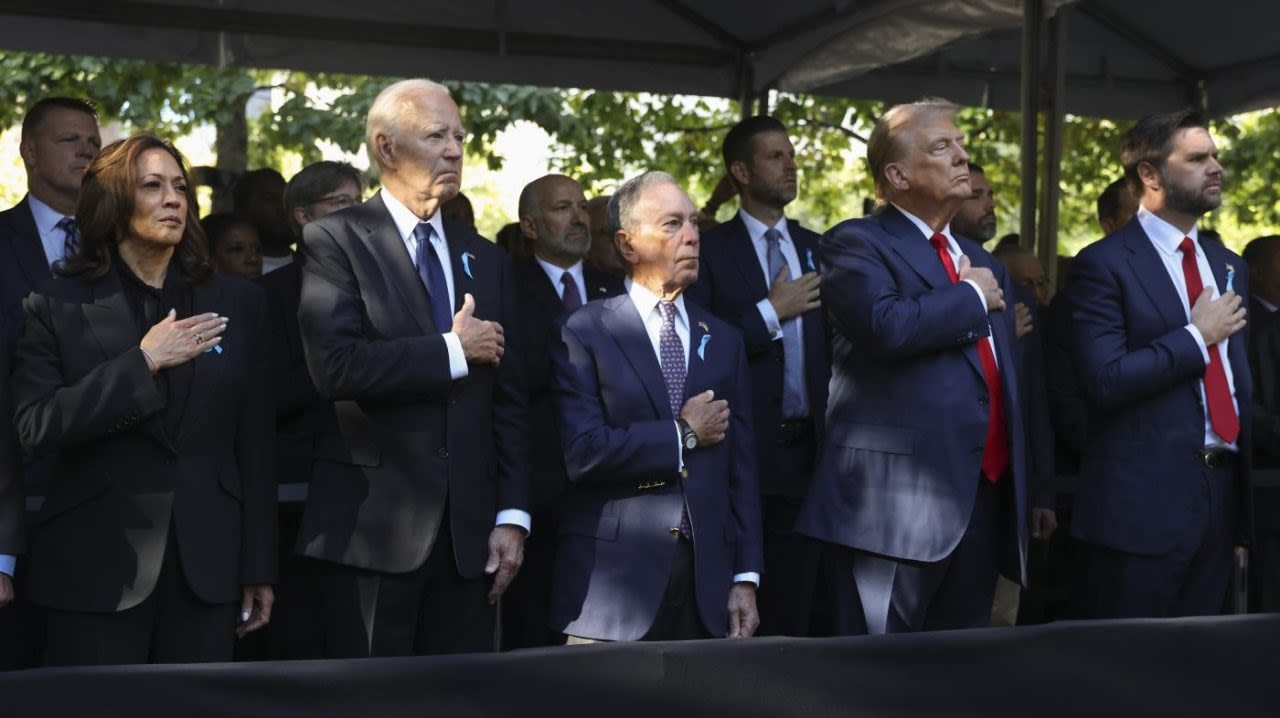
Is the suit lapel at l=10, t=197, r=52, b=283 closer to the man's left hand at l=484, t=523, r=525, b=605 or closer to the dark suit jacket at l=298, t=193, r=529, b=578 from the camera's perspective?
the dark suit jacket at l=298, t=193, r=529, b=578

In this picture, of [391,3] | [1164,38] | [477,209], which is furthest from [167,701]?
[477,209]

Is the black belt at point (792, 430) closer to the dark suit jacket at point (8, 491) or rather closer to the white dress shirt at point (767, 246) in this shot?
the white dress shirt at point (767, 246)

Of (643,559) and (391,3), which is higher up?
(391,3)

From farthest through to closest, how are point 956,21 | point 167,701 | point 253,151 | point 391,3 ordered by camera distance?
point 253,151, point 391,3, point 956,21, point 167,701

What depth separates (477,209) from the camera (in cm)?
3397

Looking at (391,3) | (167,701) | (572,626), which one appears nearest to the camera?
(167,701)

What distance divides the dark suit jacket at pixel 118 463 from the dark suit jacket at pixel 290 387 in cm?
86

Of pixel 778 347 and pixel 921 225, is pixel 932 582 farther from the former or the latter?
pixel 778 347

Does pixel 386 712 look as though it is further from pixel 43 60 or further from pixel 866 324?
pixel 43 60

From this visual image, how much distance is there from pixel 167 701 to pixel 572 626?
6.97 feet

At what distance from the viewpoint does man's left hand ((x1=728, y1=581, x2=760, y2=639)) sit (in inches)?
Answer: 185

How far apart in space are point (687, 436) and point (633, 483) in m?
0.19

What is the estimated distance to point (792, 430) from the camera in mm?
5867

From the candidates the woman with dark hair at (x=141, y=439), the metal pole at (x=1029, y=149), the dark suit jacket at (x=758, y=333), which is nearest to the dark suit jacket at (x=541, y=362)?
the dark suit jacket at (x=758, y=333)
